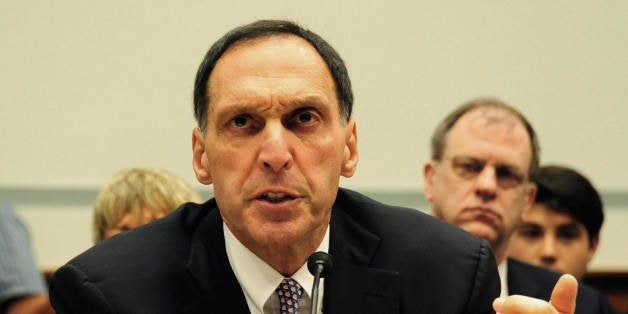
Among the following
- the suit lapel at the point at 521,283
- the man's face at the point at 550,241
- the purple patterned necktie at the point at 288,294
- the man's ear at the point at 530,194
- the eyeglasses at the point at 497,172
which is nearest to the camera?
the purple patterned necktie at the point at 288,294

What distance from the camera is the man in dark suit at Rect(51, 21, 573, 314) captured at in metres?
2.19

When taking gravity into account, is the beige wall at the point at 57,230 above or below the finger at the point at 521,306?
below

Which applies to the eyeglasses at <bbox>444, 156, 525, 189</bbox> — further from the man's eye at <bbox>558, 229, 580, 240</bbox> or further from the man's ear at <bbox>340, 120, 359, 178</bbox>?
the man's ear at <bbox>340, 120, 359, 178</bbox>

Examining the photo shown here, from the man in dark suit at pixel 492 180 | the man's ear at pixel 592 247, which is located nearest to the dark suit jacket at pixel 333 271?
the man in dark suit at pixel 492 180

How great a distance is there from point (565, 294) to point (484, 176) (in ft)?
6.01

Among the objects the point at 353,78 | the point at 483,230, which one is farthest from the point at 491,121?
the point at 353,78

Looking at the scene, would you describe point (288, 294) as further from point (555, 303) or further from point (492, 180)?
point (492, 180)

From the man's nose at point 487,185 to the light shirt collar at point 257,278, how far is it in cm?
148

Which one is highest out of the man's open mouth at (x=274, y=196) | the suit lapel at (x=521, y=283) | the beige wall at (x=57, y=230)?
the man's open mouth at (x=274, y=196)

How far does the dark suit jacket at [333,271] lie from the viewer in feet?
7.39

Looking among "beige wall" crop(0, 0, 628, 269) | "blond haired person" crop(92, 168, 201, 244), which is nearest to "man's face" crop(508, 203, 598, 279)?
"beige wall" crop(0, 0, 628, 269)

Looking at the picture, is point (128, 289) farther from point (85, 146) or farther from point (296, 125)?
point (85, 146)

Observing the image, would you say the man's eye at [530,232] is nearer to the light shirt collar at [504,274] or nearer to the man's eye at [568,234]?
the man's eye at [568,234]

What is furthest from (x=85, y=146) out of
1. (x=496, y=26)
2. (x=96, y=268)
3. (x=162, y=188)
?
(x=96, y=268)
